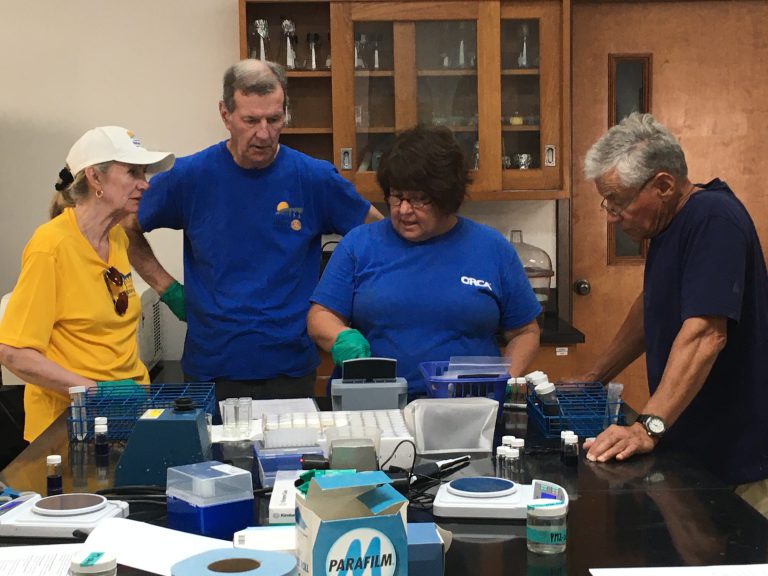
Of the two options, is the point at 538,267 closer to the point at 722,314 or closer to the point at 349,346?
the point at 349,346

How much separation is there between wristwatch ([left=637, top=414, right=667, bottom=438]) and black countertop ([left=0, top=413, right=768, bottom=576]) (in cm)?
5

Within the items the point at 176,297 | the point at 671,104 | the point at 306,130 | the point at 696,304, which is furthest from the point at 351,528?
the point at 671,104

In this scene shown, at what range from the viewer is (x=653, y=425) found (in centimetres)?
190

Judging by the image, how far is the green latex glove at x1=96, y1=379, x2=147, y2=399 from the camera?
6.95ft

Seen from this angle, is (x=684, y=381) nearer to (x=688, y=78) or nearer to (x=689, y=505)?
(x=689, y=505)

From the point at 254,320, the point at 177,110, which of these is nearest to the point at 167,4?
the point at 177,110

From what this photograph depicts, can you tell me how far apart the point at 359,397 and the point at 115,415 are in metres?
0.53

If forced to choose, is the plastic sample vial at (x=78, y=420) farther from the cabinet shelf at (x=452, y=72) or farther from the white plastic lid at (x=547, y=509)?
the cabinet shelf at (x=452, y=72)

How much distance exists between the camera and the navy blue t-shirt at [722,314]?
2.03 meters

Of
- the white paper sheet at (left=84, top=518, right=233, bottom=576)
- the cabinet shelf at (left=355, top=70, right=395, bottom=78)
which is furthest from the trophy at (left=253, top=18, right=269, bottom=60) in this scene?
the white paper sheet at (left=84, top=518, right=233, bottom=576)

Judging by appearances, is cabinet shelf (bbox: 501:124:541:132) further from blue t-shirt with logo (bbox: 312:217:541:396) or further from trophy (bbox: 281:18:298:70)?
blue t-shirt with logo (bbox: 312:217:541:396)

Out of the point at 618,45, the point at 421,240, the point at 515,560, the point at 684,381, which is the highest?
the point at 618,45

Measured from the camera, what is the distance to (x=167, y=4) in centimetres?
400

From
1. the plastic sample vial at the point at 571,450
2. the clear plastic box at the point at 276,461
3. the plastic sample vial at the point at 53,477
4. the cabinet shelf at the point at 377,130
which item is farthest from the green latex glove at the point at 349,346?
the cabinet shelf at the point at 377,130
